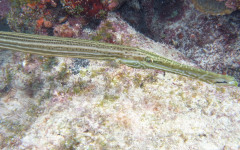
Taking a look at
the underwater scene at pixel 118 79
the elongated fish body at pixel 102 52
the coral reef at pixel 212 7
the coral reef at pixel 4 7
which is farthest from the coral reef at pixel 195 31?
the coral reef at pixel 4 7

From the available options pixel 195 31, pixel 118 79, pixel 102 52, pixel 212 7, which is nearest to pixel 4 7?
pixel 102 52

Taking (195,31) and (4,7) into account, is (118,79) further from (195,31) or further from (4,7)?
(4,7)

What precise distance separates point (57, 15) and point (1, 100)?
290 cm

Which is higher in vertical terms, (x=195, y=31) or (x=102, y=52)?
(x=195, y=31)

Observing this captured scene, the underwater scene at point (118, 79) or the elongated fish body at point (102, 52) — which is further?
the elongated fish body at point (102, 52)

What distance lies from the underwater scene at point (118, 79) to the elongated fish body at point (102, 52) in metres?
0.02

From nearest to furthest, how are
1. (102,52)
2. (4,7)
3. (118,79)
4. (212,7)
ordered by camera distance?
(102,52) → (118,79) → (212,7) → (4,7)

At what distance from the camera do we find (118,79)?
381cm

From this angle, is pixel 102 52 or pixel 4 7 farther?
pixel 4 7

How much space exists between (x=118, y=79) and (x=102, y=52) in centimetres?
77

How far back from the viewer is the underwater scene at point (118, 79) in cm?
293

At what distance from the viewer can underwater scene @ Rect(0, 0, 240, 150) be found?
2926 mm

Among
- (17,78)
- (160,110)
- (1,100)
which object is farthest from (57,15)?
(160,110)

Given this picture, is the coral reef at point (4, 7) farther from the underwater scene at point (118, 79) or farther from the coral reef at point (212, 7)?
the coral reef at point (212, 7)
